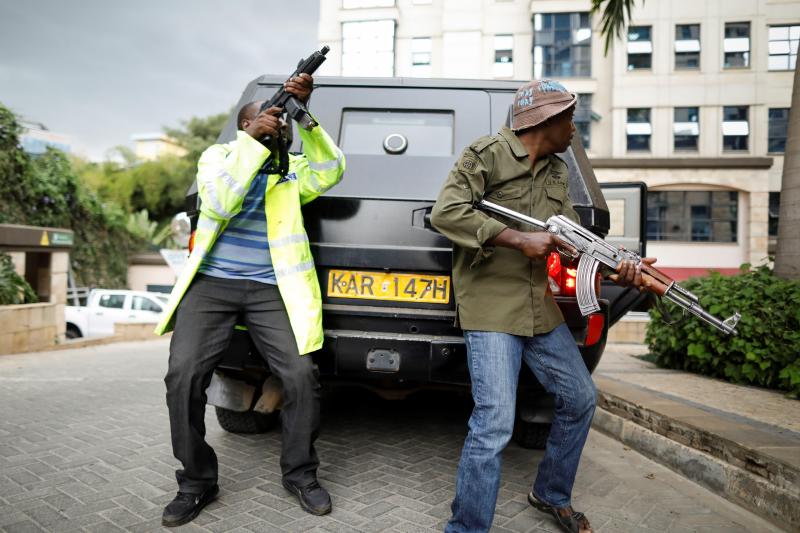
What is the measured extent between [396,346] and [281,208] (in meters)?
0.89

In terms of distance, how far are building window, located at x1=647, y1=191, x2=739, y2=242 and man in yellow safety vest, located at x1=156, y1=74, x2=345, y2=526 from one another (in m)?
25.0

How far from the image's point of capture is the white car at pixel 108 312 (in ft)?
49.8

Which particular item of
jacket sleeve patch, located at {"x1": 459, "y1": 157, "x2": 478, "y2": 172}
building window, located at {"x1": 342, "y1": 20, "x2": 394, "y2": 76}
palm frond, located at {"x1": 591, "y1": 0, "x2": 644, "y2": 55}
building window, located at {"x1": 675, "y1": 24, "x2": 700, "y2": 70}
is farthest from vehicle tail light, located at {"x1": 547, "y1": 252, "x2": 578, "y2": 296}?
building window, located at {"x1": 675, "y1": 24, "x2": 700, "y2": 70}

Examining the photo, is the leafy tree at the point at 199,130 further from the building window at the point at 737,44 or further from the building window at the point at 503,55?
the building window at the point at 737,44

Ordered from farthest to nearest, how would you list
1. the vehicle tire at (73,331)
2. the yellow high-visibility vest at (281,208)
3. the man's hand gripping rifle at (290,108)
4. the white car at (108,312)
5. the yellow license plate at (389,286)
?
the vehicle tire at (73,331)
the white car at (108,312)
the yellow license plate at (389,286)
the man's hand gripping rifle at (290,108)
the yellow high-visibility vest at (281,208)

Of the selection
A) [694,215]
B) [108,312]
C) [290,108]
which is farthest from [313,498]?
[694,215]

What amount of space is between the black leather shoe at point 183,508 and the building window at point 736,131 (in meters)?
27.7

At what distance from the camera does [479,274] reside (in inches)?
103

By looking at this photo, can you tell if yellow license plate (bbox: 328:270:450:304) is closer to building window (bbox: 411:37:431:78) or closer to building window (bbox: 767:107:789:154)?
building window (bbox: 411:37:431:78)

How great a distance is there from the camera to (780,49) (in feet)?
83.3

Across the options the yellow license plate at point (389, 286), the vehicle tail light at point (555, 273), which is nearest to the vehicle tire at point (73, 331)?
the yellow license plate at point (389, 286)

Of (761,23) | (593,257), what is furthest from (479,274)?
(761,23)

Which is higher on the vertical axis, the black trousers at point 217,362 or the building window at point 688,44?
the building window at point 688,44

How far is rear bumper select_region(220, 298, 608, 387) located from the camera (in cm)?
308
